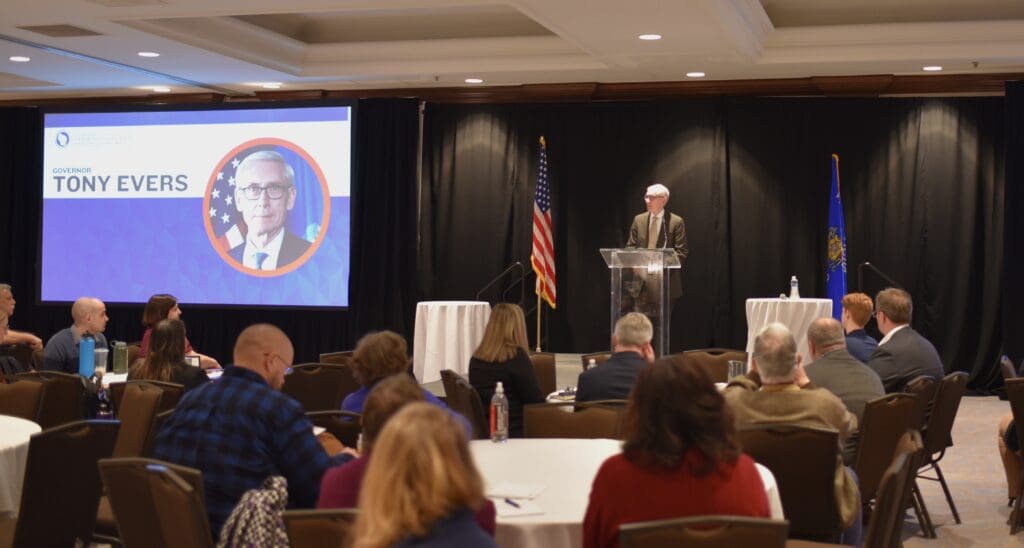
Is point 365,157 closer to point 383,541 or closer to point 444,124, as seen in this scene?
point 444,124

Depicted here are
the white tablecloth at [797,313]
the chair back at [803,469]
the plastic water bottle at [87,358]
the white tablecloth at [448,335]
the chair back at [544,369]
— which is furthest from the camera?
the white tablecloth at [448,335]

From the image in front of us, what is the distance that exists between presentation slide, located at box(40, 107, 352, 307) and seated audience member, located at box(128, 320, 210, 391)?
6138 mm

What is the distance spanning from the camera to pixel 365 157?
12.9 metres

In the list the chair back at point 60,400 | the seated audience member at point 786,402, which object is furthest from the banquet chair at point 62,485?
the seated audience member at point 786,402

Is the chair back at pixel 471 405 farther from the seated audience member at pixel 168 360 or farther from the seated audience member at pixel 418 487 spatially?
the seated audience member at pixel 418 487

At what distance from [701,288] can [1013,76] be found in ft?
11.5

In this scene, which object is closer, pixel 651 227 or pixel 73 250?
pixel 651 227

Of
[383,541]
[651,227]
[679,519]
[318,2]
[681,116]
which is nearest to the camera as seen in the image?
[383,541]

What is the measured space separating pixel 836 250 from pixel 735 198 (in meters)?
1.29

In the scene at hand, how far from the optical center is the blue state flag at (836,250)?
440 inches

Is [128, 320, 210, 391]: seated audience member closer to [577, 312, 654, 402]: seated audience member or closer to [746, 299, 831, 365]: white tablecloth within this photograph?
[577, 312, 654, 402]: seated audience member

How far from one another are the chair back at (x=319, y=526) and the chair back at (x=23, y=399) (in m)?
3.23

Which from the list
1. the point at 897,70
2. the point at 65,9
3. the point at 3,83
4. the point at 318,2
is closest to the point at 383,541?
the point at 318,2

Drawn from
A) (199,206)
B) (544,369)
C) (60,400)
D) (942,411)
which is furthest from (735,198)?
(60,400)
